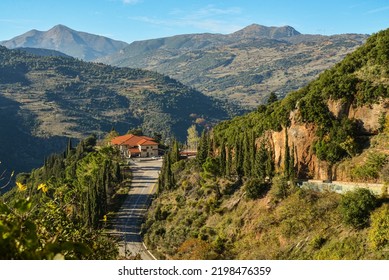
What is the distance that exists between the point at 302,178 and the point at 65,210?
93.2 feet

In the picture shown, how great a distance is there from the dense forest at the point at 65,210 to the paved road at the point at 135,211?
281cm

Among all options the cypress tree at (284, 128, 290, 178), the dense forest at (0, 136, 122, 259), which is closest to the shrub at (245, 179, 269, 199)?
the cypress tree at (284, 128, 290, 178)

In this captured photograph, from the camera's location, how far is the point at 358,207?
93.1 ft

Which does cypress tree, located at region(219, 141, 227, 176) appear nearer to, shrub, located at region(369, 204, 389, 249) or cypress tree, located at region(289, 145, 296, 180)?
cypress tree, located at region(289, 145, 296, 180)

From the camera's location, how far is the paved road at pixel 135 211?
48.0 meters

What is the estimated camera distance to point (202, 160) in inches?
2128

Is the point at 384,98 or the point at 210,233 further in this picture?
the point at 210,233

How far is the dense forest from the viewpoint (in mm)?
5168

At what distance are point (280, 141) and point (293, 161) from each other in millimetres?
4254

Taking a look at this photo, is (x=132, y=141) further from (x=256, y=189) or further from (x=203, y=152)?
(x=256, y=189)

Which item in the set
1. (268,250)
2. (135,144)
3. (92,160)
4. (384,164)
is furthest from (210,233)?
(135,144)

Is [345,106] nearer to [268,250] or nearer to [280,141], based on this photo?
[280,141]

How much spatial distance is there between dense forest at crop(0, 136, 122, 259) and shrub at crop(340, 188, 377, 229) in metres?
18.0

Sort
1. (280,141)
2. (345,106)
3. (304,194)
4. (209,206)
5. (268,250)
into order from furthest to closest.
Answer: (209,206)
(280,141)
(345,106)
(304,194)
(268,250)
